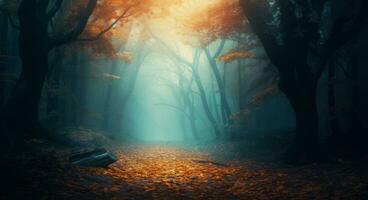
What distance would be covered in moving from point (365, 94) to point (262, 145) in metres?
11.6

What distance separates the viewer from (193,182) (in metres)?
10.6

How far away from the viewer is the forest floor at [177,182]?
8.01 metres

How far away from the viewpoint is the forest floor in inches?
315

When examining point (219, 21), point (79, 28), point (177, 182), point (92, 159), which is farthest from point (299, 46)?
point (79, 28)

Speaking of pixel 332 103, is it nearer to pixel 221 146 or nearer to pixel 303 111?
Answer: pixel 303 111

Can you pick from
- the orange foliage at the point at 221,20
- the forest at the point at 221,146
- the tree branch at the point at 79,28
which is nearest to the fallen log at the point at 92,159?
the forest at the point at 221,146

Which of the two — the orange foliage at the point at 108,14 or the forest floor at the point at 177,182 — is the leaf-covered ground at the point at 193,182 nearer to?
the forest floor at the point at 177,182

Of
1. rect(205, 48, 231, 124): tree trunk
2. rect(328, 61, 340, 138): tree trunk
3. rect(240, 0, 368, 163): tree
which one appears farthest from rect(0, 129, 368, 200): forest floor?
rect(205, 48, 231, 124): tree trunk

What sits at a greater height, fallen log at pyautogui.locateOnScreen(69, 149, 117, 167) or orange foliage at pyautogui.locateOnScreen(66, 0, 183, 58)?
orange foliage at pyautogui.locateOnScreen(66, 0, 183, 58)

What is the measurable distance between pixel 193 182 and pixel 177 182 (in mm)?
494

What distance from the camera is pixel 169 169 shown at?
1322 cm

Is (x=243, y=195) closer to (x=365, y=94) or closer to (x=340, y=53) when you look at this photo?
(x=340, y=53)

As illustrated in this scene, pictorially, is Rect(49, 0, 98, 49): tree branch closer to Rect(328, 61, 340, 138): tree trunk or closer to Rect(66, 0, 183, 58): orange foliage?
Rect(66, 0, 183, 58): orange foliage

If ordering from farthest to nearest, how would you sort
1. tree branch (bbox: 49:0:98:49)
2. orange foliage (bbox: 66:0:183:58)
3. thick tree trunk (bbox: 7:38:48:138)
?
orange foliage (bbox: 66:0:183:58) → tree branch (bbox: 49:0:98:49) → thick tree trunk (bbox: 7:38:48:138)
